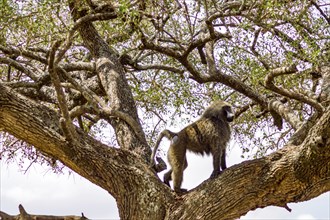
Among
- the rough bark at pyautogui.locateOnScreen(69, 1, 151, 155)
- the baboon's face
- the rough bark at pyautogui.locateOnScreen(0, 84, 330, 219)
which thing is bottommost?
the rough bark at pyautogui.locateOnScreen(0, 84, 330, 219)

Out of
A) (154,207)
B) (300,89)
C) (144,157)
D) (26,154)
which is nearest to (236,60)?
(300,89)

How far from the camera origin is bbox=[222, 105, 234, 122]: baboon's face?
8039 millimetres

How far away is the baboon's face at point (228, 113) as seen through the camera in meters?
8.04

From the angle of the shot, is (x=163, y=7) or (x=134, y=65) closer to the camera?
(x=163, y=7)

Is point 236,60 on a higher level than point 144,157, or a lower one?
higher

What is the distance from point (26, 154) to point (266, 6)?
5.39 meters

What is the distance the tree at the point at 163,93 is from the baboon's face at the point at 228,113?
71cm

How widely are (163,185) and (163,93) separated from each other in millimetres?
3507

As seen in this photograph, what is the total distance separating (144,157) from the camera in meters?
7.86

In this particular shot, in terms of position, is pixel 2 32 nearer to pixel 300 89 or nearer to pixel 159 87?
pixel 159 87

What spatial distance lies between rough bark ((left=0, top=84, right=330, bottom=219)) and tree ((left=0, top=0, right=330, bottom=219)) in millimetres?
13

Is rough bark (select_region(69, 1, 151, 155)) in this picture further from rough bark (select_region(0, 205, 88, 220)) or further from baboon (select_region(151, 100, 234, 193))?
rough bark (select_region(0, 205, 88, 220))

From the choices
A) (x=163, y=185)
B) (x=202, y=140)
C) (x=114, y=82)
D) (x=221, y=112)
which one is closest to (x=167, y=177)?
(x=163, y=185)

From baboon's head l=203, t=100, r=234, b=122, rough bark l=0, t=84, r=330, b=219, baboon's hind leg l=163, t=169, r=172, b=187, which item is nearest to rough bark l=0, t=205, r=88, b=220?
rough bark l=0, t=84, r=330, b=219
